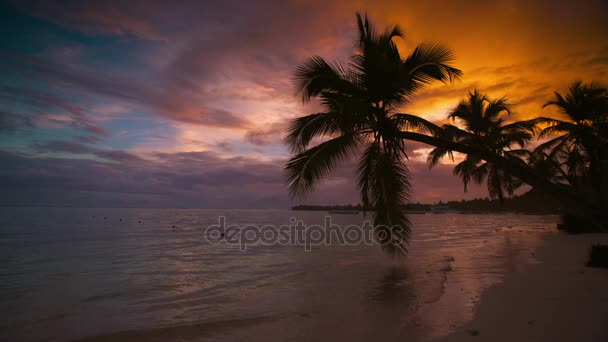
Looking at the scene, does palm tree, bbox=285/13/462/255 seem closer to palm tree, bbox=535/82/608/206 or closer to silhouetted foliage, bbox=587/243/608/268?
silhouetted foliage, bbox=587/243/608/268

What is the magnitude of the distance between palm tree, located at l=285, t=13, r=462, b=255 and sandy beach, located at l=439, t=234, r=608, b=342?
2.49m

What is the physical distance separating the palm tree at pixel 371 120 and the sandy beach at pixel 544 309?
2.49 m

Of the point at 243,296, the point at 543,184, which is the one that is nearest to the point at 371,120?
the point at 543,184

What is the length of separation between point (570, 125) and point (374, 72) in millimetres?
12065

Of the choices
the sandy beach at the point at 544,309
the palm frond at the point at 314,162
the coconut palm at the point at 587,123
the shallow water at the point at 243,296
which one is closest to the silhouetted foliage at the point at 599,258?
the sandy beach at the point at 544,309

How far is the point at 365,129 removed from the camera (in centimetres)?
744

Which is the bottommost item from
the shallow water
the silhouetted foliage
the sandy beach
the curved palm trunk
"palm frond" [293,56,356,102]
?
the shallow water

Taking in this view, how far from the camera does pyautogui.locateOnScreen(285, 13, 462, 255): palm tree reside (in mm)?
7074

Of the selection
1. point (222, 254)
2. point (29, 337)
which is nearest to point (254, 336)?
point (29, 337)

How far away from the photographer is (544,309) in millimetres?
5844

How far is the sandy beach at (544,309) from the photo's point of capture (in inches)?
189

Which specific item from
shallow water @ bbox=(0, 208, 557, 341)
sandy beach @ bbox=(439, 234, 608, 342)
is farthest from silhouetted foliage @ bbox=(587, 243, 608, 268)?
shallow water @ bbox=(0, 208, 557, 341)

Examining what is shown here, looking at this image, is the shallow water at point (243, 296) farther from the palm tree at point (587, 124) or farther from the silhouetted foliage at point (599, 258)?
the palm tree at point (587, 124)

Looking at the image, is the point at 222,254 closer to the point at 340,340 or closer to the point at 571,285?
the point at 340,340
